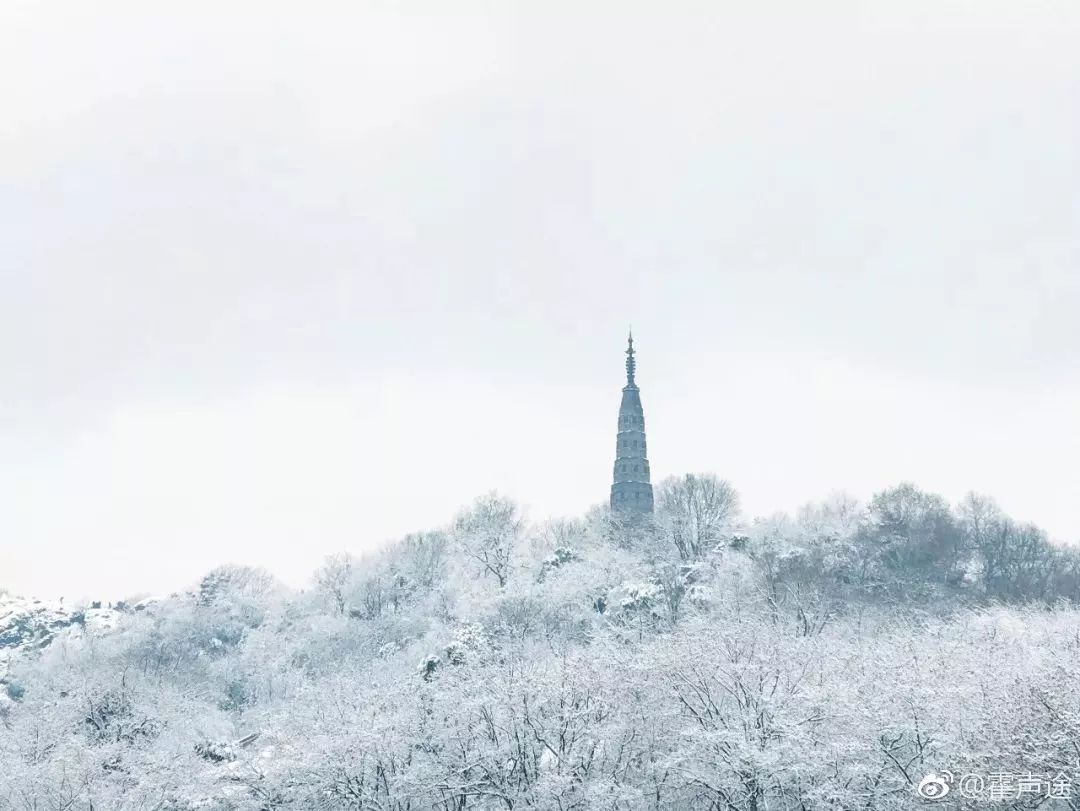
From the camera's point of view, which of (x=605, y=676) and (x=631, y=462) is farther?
(x=631, y=462)

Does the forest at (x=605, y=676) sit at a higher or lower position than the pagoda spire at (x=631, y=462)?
lower

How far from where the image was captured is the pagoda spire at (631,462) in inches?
4331

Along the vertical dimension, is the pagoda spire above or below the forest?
above

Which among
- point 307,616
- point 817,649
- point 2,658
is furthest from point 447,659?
point 2,658

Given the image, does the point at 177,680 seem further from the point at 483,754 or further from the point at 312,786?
the point at 483,754

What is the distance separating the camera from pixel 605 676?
1829 inches

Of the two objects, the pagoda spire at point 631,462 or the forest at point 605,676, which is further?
the pagoda spire at point 631,462

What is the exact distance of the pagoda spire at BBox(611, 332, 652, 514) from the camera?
110m

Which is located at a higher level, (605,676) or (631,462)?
(631,462)

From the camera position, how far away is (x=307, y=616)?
10100 cm

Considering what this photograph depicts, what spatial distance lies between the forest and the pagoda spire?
2442mm

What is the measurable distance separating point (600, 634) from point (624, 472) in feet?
153

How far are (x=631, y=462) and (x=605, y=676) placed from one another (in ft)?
219

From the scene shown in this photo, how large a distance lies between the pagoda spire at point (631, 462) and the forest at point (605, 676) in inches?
→ 96.2
